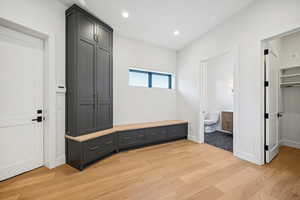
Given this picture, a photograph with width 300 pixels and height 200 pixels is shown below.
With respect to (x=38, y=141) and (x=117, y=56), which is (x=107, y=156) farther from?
(x=117, y=56)

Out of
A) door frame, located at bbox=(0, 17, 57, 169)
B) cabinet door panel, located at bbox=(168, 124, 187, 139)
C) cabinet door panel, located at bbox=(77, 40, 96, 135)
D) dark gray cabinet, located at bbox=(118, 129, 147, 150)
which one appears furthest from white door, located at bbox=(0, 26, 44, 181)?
cabinet door panel, located at bbox=(168, 124, 187, 139)

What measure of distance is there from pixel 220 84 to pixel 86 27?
4900mm

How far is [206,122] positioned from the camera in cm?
476

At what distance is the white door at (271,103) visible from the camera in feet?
8.05

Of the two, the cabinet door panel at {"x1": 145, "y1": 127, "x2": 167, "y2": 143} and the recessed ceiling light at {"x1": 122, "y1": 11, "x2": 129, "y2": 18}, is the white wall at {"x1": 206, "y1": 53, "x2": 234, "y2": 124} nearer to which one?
the cabinet door panel at {"x1": 145, "y1": 127, "x2": 167, "y2": 143}

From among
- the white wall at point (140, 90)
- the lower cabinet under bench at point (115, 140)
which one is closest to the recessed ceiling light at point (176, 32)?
the white wall at point (140, 90)

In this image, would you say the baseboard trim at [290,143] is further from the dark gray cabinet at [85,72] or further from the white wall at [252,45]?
the dark gray cabinet at [85,72]

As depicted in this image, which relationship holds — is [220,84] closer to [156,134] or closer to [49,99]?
[156,134]

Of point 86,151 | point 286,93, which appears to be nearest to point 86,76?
point 86,151

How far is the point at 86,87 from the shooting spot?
2.53 m

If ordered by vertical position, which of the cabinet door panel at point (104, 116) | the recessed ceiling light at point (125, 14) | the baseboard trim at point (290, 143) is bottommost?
the baseboard trim at point (290, 143)

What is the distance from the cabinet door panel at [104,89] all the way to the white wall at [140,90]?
0.42 meters

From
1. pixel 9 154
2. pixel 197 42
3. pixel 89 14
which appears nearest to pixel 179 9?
pixel 197 42

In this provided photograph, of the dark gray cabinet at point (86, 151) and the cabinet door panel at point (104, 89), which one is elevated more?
the cabinet door panel at point (104, 89)
